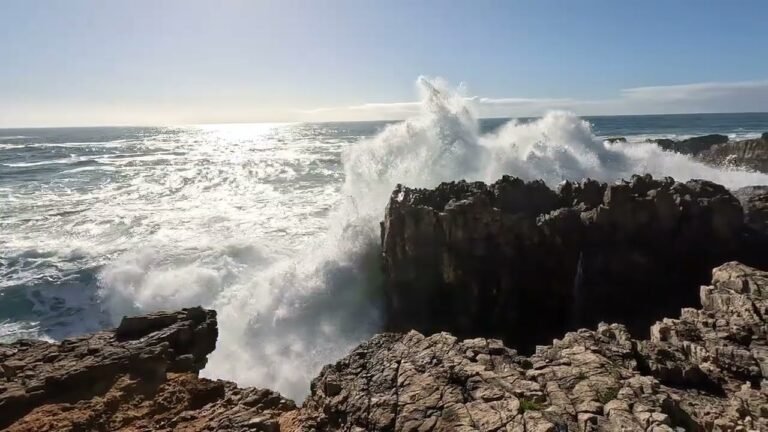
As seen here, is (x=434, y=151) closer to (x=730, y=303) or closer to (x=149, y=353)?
(x=730, y=303)

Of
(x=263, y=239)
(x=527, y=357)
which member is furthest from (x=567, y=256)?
(x=263, y=239)

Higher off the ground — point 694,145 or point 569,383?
point 694,145

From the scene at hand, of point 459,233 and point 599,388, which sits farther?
point 459,233

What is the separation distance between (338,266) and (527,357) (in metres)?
11.7

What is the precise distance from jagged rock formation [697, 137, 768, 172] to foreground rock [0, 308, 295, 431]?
3981 centimetres

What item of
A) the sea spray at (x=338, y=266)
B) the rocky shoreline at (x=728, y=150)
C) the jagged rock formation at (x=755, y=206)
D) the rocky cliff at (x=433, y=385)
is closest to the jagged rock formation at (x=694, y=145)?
the rocky shoreline at (x=728, y=150)

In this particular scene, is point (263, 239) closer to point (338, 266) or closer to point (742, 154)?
point (338, 266)

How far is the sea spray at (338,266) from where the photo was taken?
16.5 m

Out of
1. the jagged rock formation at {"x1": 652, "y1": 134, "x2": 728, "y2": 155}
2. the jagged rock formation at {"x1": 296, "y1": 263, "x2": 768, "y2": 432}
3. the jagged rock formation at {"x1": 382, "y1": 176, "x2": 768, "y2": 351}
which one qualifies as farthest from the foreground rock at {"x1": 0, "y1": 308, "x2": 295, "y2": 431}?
the jagged rock formation at {"x1": 652, "y1": 134, "x2": 728, "y2": 155}

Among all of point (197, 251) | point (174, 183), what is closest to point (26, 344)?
point (197, 251)

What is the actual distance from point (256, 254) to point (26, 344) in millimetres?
14764

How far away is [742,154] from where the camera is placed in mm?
36875

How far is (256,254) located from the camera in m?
23.7

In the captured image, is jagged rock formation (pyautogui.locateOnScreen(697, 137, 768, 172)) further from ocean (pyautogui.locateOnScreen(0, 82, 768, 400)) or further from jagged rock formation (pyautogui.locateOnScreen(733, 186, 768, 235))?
jagged rock formation (pyautogui.locateOnScreen(733, 186, 768, 235))
